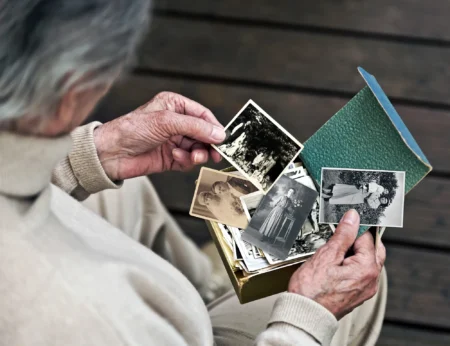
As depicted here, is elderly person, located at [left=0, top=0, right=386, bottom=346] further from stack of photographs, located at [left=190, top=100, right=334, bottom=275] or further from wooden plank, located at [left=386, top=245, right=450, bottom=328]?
wooden plank, located at [left=386, top=245, right=450, bottom=328]

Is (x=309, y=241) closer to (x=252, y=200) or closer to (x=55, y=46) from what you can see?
(x=252, y=200)

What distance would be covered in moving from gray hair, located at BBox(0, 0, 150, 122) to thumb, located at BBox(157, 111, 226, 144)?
1.08ft

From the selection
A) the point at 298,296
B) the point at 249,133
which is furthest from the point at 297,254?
the point at 249,133

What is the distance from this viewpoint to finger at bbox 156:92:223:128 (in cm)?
100

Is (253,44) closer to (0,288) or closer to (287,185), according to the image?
(287,185)

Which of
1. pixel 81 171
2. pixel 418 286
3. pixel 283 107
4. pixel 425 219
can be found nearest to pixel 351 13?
pixel 283 107

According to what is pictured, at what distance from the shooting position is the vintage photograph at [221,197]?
3.07 ft

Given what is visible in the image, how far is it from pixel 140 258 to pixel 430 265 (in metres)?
0.93

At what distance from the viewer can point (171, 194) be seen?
4.97ft

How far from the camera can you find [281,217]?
0.93 m

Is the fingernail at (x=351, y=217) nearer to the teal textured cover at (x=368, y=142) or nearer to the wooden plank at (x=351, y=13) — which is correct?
the teal textured cover at (x=368, y=142)

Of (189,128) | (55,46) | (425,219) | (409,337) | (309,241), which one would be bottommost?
(409,337)

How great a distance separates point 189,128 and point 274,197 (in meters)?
0.19

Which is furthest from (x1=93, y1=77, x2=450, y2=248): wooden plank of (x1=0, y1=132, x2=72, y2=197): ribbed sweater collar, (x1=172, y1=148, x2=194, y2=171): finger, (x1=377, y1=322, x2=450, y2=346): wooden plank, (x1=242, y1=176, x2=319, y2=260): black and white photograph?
(x1=0, y1=132, x2=72, y2=197): ribbed sweater collar
